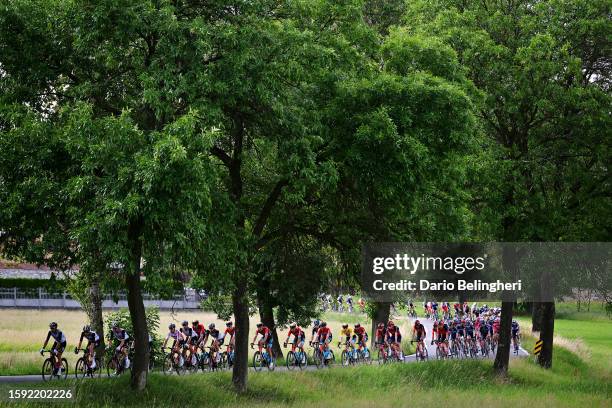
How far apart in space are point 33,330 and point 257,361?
1619 cm

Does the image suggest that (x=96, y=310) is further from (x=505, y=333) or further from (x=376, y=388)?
(x=505, y=333)

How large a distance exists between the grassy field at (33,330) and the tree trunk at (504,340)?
7.82m

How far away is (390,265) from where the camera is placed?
26078 millimetres

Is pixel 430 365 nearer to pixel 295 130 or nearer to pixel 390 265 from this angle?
pixel 390 265

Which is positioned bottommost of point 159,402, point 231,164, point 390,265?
point 159,402

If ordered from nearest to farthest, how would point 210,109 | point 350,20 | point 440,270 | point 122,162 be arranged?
point 122,162 < point 210,109 < point 350,20 < point 440,270

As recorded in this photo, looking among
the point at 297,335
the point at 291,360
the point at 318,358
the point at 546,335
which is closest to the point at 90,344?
the point at 297,335

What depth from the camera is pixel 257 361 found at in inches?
1136

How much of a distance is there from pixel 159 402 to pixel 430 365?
42.7ft

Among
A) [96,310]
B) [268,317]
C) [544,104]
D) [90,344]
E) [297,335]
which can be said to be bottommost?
[90,344]

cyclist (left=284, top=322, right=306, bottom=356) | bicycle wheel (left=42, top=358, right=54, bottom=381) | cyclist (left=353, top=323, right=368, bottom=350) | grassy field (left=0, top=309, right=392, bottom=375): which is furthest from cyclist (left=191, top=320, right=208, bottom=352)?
cyclist (left=353, top=323, right=368, bottom=350)

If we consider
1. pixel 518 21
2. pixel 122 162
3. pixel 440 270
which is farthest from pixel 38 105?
pixel 518 21

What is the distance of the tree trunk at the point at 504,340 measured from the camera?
A: 31422 millimetres

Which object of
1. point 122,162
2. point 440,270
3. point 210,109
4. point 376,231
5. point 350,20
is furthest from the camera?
point 440,270
